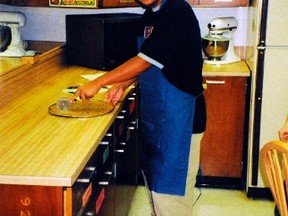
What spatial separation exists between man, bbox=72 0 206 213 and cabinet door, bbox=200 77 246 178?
3.25 feet

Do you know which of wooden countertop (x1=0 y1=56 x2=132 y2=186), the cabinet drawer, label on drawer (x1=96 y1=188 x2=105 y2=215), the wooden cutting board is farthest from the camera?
the wooden cutting board

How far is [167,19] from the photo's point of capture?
2.07 m

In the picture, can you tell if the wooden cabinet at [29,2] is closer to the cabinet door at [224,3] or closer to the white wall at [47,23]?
the white wall at [47,23]

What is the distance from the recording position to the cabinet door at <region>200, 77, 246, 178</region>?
3.32 m

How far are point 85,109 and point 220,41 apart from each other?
4.86 feet

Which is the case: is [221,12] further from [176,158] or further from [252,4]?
[176,158]

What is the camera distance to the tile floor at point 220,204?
3.19 m

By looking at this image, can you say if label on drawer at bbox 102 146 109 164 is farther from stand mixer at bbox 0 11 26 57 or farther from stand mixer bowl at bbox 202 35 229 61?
stand mixer bowl at bbox 202 35 229 61

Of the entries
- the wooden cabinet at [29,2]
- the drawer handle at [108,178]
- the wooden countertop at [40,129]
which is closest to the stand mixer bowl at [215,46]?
the wooden countertop at [40,129]

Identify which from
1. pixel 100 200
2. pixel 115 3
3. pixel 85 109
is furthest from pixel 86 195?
pixel 115 3

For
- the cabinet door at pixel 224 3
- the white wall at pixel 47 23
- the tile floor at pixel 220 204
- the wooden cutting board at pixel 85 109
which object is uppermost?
the cabinet door at pixel 224 3

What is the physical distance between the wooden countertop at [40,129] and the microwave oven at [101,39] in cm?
11

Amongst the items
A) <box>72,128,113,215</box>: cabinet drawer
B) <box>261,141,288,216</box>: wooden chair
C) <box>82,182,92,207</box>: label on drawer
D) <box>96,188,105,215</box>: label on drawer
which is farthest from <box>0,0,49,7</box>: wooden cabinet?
<box>261,141,288,216</box>: wooden chair

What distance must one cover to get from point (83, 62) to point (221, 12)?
113 centimetres
